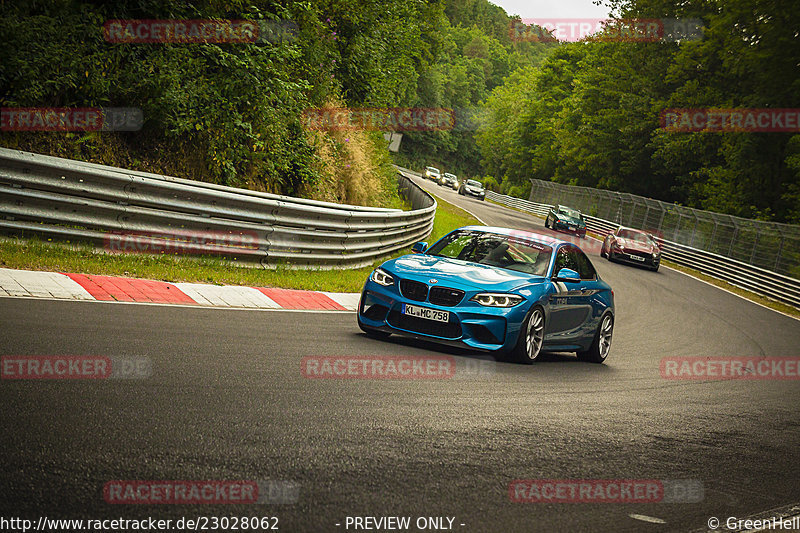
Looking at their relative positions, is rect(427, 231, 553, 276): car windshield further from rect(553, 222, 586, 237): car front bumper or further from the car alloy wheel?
rect(553, 222, 586, 237): car front bumper

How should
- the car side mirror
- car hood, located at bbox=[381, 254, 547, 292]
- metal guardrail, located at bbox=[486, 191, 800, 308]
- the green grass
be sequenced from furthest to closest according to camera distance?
1. metal guardrail, located at bbox=[486, 191, 800, 308]
2. the car side mirror
3. the green grass
4. car hood, located at bbox=[381, 254, 547, 292]

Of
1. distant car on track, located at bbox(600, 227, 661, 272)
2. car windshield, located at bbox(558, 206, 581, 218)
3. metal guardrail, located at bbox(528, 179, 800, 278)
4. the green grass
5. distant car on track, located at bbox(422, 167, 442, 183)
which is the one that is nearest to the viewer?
the green grass

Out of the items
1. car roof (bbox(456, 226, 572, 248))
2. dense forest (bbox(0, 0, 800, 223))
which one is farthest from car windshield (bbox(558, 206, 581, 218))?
car roof (bbox(456, 226, 572, 248))

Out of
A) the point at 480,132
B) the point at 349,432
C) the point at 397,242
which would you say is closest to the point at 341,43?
the point at 397,242

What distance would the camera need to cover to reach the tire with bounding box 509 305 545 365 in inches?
354

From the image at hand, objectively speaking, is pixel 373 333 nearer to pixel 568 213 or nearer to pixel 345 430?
pixel 345 430

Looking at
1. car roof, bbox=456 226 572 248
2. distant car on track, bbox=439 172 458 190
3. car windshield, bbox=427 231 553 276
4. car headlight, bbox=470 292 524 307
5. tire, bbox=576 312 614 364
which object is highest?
car roof, bbox=456 226 572 248

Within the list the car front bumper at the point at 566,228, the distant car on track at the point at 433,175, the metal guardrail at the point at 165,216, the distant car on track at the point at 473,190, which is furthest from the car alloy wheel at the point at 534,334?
the distant car on track at the point at 433,175

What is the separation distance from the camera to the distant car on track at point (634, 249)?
32.3 m

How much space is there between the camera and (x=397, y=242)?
64.6ft

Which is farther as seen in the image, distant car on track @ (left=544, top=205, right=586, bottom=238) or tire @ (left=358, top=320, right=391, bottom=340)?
distant car on track @ (left=544, top=205, right=586, bottom=238)

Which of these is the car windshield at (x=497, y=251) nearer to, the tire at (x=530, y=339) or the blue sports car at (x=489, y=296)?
the blue sports car at (x=489, y=296)

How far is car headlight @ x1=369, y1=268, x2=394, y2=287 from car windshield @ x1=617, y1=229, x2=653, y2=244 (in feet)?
83.9

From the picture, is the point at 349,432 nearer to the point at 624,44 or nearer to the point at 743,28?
the point at 743,28
